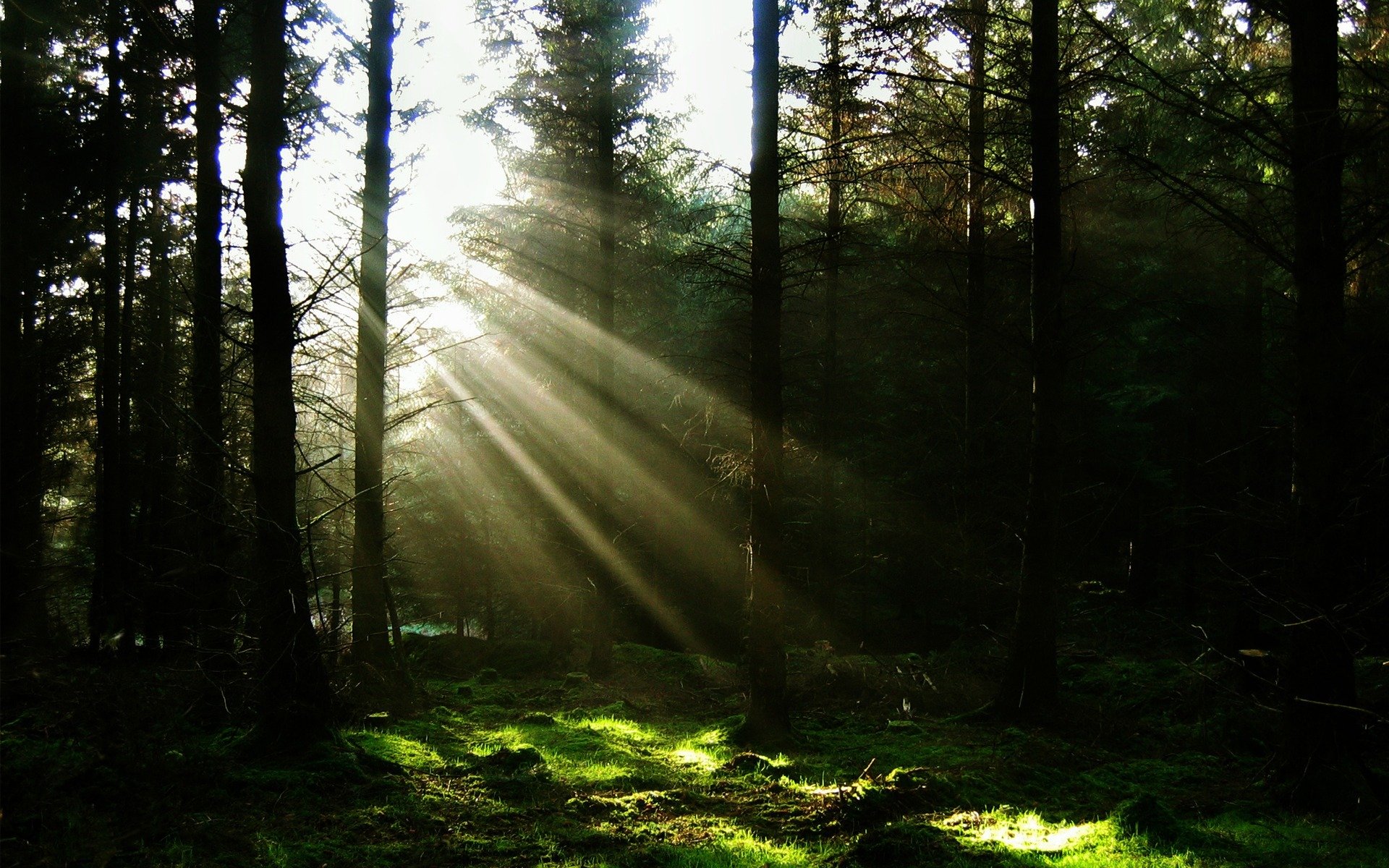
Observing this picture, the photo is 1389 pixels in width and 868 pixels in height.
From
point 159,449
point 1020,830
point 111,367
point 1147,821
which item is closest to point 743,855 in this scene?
point 1020,830

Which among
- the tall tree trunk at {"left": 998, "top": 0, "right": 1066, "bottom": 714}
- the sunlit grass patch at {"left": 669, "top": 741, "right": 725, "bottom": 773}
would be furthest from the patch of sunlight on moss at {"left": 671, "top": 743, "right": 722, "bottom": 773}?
the tall tree trunk at {"left": 998, "top": 0, "right": 1066, "bottom": 714}

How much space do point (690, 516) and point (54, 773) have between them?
1485 cm

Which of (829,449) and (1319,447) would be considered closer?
(1319,447)

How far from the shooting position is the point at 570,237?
15.3 m

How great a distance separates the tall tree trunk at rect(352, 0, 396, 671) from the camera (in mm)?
9984

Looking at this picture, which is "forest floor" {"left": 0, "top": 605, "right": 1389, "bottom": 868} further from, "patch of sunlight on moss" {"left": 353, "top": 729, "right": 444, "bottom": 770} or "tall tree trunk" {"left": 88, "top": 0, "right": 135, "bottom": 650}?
"tall tree trunk" {"left": 88, "top": 0, "right": 135, "bottom": 650}

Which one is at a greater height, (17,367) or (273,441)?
(17,367)

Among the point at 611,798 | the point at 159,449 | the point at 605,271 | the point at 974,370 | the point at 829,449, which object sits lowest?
the point at 611,798

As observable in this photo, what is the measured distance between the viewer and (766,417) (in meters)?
8.35

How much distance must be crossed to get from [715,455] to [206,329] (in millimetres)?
8515

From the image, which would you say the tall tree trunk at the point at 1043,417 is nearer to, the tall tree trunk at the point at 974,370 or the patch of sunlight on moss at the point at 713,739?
the tall tree trunk at the point at 974,370

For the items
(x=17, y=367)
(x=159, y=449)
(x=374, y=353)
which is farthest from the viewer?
(x=159, y=449)

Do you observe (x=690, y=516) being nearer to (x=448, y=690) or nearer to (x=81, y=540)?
(x=448, y=690)

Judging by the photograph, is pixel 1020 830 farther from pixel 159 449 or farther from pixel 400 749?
pixel 159 449
